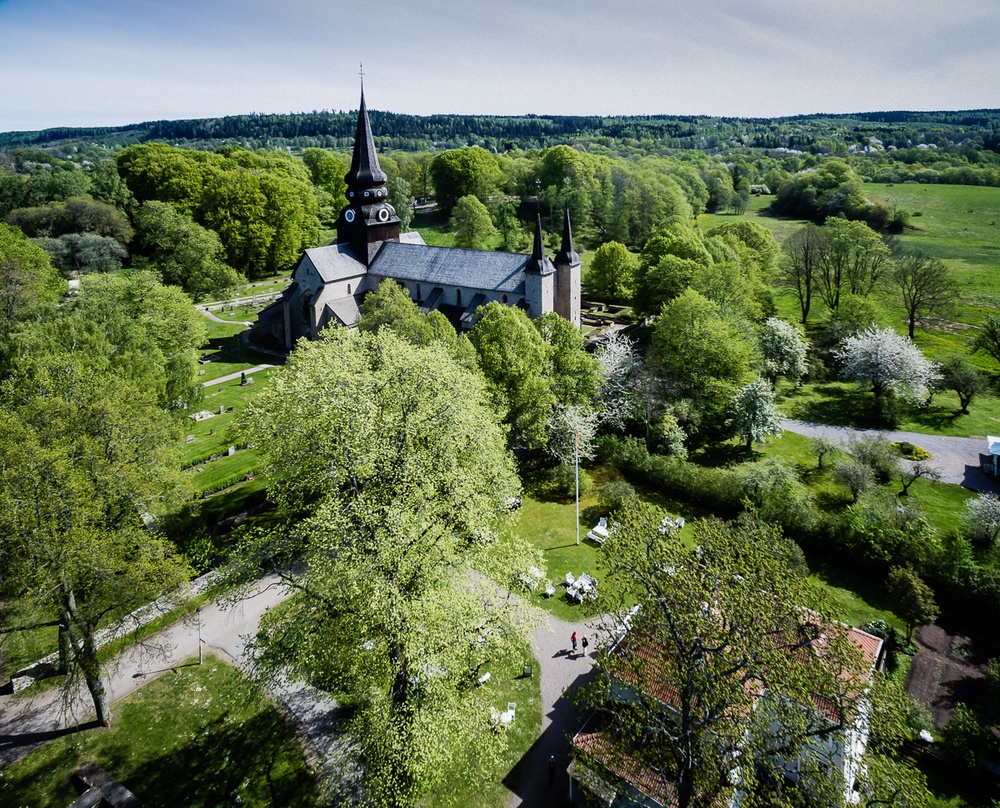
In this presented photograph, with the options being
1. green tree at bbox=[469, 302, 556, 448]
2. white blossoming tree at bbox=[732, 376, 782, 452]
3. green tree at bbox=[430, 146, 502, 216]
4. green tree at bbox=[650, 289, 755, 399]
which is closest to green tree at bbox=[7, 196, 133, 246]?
green tree at bbox=[430, 146, 502, 216]

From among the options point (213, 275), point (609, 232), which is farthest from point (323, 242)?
point (609, 232)

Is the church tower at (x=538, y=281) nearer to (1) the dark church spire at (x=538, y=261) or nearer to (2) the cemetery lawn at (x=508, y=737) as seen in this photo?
(1) the dark church spire at (x=538, y=261)

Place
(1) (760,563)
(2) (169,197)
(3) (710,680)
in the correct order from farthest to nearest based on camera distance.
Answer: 1. (2) (169,197)
2. (1) (760,563)
3. (3) (710,680)

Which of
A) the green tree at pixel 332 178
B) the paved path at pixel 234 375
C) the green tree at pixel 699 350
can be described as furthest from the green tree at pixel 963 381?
the green tree at pixel 332 178

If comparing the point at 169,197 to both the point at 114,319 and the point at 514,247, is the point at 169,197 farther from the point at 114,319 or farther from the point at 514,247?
→ the point at 114,319

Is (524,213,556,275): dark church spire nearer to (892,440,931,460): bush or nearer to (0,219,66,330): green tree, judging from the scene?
(892,440,931,460): bush

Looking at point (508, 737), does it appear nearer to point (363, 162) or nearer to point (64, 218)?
point (363, 162)

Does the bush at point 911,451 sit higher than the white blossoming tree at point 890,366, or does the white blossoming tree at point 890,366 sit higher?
the white blossoming tree at point 890,366
